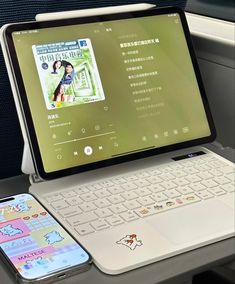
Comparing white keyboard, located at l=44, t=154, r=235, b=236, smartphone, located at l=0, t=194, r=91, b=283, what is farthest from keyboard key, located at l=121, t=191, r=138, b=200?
smartphone, located at l=0, t=194, r=91, b=283

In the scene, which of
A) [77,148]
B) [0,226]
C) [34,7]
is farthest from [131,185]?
[34,7]

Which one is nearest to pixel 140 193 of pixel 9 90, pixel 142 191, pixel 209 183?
pixel 142 191

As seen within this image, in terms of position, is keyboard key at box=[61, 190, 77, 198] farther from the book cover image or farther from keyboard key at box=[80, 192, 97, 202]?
the book cover image

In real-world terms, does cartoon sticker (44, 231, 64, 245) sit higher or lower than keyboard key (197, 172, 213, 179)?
higher

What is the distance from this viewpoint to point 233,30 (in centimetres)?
104

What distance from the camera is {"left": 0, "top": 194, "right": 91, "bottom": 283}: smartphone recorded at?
1.99 ft

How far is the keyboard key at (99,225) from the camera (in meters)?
0.68

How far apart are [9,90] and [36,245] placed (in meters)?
0.27

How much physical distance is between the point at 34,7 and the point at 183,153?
33cm

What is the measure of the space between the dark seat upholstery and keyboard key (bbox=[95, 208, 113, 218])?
19cm

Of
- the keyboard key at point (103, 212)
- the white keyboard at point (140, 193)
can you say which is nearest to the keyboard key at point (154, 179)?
the white keyboard at point (140, 193)

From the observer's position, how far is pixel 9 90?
81 cm

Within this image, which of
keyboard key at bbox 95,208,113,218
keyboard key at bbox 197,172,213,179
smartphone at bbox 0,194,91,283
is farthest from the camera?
keyboard key at bbox 197,172,213,179

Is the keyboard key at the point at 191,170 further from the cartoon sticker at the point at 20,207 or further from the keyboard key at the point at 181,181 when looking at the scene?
the cartoon sticker at the point at 20,207
